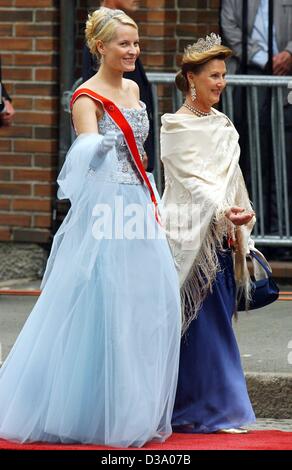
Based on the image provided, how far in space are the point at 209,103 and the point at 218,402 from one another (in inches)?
55.1

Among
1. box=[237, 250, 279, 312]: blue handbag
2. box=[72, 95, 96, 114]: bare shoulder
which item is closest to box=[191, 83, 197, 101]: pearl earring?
box=[72, 95, 96, 114]: bare shoulder

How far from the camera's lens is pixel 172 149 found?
7328mm

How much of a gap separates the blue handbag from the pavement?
1.79ft

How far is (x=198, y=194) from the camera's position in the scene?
285 inches

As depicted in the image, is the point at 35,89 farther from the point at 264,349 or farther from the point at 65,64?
the point at 264,349

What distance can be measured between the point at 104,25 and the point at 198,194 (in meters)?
0.89

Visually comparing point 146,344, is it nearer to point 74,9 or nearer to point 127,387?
point 127,387

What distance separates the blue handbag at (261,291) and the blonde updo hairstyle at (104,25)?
4.14 feet

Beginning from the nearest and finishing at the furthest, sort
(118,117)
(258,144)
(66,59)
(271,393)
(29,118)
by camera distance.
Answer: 1. (118,117)
2. (271,393)
3. (258,144)
4. (66,59)
5. (29,118)

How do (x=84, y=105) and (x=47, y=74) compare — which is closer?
(x=84, y=105)

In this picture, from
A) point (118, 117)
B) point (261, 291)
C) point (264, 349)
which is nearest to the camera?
point (118, 117)

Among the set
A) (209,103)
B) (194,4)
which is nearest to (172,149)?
(209,103)

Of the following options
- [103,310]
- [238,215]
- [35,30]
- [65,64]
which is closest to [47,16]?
[35,30]

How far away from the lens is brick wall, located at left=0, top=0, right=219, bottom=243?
10.5m
